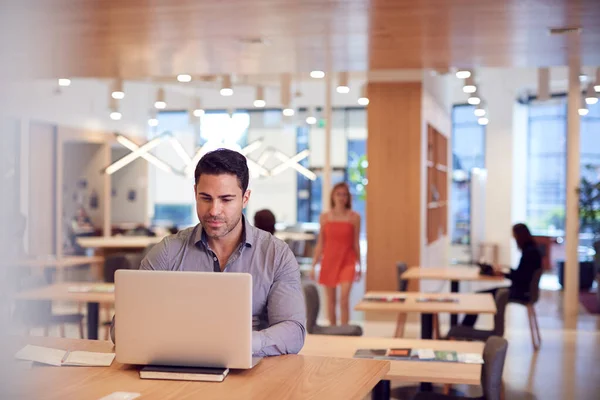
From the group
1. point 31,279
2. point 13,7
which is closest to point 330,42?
point 31,279

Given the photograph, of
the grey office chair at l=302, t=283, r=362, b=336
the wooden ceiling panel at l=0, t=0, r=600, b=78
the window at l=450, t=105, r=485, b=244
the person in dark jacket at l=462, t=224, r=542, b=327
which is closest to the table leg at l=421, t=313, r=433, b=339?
the grey office chair at l=302, t=283, r=362, b=336

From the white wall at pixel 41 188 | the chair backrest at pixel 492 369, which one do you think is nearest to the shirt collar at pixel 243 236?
the chair backrest at pixel 492 369

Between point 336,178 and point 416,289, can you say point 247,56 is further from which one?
point 336,178

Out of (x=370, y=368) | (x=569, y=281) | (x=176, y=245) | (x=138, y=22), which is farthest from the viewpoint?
(x=569, y=281)

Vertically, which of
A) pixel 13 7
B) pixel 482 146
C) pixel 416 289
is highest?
pixel 482 146

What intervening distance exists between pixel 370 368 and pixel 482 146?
18.8 meters

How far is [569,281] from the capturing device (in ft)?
37.9

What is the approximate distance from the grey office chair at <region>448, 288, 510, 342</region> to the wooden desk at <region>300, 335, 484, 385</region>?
2.09 m

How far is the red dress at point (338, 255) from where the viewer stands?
9.62 meters

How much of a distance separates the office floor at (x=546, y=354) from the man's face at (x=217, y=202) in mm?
4420

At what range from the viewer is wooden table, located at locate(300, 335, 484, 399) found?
4.12 m

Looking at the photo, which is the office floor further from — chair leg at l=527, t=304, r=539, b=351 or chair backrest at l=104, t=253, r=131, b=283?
chair backrest at l=104, t=253, r=131, b=283

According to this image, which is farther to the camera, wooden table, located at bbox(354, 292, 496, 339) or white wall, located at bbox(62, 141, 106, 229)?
white wall, located at bbox(62, 141, 106, 229)

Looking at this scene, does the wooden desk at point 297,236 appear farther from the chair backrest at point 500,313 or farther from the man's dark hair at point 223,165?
the man's dark hair at point 223,165
